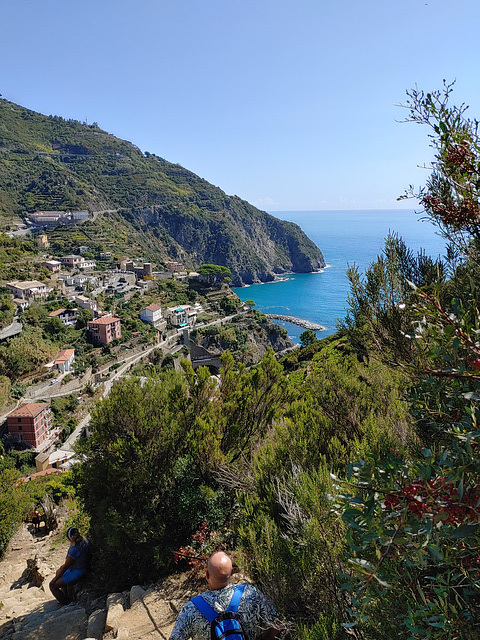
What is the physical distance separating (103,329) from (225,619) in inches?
1404

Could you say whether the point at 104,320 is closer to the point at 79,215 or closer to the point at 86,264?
the point at 86,264

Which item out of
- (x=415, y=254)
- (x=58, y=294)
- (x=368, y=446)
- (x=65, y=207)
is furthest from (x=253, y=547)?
(x=65, y=207)

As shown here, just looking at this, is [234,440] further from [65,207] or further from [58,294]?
[65,207]

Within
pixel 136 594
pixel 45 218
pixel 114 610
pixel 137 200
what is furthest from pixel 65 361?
pixel 137 200

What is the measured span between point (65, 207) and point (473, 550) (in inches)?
2914

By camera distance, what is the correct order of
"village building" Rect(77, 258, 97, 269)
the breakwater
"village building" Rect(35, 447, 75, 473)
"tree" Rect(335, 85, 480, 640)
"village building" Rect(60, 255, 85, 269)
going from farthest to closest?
the breakwater → "village building" Rect(77, 258, 97, 269) → "village building" Rect(60, 255, 85, 269) → "village building" Rect(35, 447, 75, 473) → "tree" Rect(335, 85, 480, 640)

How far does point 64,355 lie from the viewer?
31234 millimetres

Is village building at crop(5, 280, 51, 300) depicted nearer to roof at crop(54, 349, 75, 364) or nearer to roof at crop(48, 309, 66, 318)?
roof at crop(48, 309, 66, 318)

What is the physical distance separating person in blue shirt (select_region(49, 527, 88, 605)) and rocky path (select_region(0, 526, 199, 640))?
5.6 inches

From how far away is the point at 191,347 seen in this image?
127 ft

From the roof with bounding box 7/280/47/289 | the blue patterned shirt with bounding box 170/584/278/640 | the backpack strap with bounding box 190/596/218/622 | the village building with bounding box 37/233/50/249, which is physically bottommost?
the blue patterned shirt with bounding box 170/584/278/640

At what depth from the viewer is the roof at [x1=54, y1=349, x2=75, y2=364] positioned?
30.4m

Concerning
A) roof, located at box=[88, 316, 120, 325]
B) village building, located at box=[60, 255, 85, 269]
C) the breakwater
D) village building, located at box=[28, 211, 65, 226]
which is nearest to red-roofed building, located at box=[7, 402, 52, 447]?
roof, located at box=[88, 316, 120, 325]

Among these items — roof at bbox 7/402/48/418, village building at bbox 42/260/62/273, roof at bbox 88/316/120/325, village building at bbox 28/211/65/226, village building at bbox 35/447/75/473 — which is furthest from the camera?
village building at bbox 28/211/65/226
